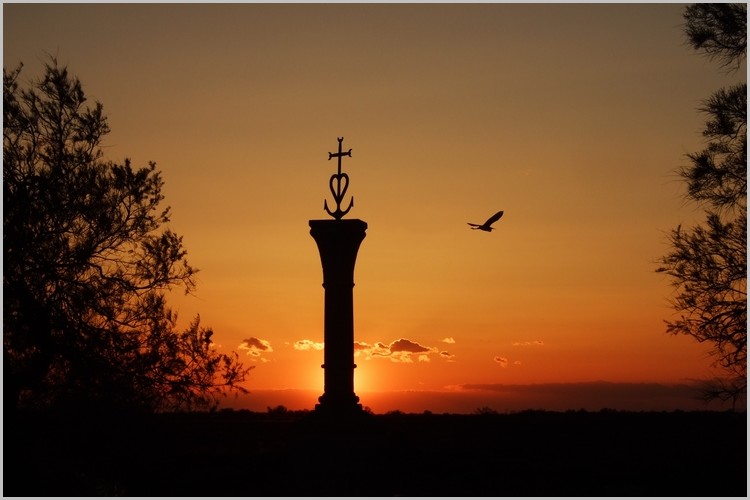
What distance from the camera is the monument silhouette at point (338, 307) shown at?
16969 mm

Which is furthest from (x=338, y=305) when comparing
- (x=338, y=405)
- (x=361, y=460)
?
(x=361, y=460)

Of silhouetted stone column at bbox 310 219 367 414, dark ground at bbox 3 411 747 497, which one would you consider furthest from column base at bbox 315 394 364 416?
dark ground at bbox 3 411 747 497

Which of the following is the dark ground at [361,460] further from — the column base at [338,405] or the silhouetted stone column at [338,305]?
the silhouetted stone column at [338,305]

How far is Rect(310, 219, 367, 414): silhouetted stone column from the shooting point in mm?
16984

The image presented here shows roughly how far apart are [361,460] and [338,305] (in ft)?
8.48

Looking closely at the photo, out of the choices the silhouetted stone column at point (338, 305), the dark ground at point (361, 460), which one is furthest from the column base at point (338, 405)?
the dark ground at point (361, 460)

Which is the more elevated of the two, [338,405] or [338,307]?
[338,307]

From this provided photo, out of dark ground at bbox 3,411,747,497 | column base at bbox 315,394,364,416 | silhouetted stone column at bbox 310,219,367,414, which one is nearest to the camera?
dark ground at bbox 3,411,747,497

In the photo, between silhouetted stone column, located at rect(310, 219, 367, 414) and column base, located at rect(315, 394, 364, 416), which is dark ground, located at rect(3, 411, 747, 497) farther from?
silhouetted stone column, located at rect(310, 219, 367, 414)

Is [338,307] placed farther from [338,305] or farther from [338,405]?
[338,405]

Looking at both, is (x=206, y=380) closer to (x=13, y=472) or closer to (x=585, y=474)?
(x=13, y=472)

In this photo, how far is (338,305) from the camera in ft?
56.0

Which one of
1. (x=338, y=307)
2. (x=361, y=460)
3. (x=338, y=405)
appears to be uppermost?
(x=338, y=307)

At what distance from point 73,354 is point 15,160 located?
3.20m
